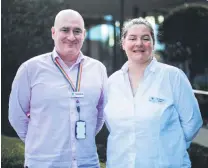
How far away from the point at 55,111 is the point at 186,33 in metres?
1.29

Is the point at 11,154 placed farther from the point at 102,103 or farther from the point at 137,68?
the point at 137,68

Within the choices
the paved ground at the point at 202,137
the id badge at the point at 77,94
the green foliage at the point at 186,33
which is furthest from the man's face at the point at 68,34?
the paved ground at the point at 202,137

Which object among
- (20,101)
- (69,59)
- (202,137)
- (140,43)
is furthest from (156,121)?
(202,137)

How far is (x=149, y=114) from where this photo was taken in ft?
6.76

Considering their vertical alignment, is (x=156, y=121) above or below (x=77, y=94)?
below

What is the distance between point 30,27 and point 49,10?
253mm

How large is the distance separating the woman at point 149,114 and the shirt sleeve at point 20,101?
21.4 inches

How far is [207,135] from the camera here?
2963mm

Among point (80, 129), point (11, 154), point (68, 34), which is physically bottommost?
point (11, 154)

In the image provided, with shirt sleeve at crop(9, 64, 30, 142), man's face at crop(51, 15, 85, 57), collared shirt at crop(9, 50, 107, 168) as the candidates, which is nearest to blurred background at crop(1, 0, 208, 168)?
collared shirt at crop(9, 50, 107, 168)

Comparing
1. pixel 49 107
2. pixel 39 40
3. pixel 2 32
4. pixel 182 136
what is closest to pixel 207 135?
pixel 182 136

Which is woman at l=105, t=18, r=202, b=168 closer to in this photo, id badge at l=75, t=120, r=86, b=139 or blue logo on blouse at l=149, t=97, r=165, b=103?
blue logo on blouse at l=149, t=97, r=165, b=103

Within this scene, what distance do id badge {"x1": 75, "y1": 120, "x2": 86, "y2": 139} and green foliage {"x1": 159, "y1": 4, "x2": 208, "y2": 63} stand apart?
1116 millimetres

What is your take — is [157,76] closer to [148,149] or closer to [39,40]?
[148,149]
